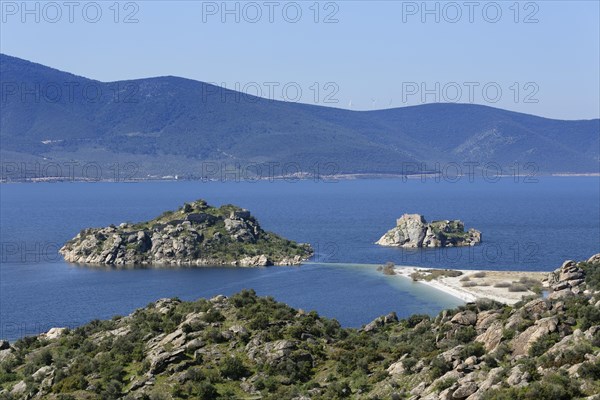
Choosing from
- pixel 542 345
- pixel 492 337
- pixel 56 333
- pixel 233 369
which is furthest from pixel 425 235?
pixel 542 345

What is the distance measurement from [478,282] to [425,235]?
53335mm

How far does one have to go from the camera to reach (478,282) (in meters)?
122

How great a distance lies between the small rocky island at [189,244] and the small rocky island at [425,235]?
19.6m

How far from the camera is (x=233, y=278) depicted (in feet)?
447

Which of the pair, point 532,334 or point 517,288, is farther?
point 517,288

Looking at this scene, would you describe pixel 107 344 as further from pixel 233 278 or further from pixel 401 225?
pixel 401 225

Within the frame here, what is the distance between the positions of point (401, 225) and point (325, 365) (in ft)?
399

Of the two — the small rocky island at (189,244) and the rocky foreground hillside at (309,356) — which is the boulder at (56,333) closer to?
the rocky foreground hillside at (309,356)

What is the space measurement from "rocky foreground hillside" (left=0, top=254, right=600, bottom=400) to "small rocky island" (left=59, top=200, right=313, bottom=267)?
3318 inches

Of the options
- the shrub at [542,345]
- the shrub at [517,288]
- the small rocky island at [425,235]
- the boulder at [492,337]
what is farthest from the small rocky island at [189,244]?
the shrub at [542,345]

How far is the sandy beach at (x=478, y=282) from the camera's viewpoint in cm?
11069

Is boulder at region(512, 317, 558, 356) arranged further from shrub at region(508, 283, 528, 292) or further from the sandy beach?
shrub at region(508, 283, 528, 292)

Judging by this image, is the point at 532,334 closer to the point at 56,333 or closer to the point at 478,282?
the point at 56,333

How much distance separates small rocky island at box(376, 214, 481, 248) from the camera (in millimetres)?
173875
